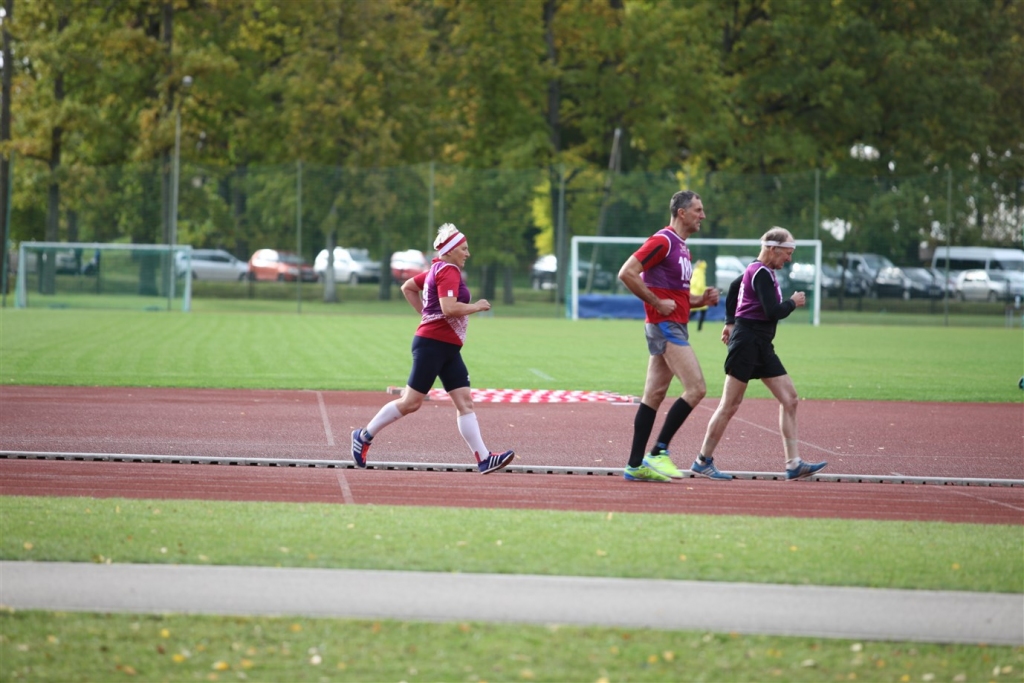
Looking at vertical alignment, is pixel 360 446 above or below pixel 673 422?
below

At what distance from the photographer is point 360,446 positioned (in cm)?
1034

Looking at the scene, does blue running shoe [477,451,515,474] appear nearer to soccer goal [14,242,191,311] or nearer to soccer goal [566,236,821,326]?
soccer goal [566,236,821,326]

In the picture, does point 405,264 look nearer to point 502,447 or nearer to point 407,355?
point 407,355

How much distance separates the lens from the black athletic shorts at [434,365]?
1006 centimetres

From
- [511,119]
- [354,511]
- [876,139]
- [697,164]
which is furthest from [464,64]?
[354,511]

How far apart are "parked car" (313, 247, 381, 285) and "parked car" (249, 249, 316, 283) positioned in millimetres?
448

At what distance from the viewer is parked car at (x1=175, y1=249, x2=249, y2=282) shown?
1748 inches

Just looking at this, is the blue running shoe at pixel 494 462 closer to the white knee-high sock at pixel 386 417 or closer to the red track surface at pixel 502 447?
the red track surface at pixel 502 447

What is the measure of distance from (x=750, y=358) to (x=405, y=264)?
3487 centimetres

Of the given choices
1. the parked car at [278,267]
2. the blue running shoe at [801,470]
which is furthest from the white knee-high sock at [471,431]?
the parked car at [278,267]

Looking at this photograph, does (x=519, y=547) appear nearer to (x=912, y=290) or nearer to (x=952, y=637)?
(x=952, y=637)

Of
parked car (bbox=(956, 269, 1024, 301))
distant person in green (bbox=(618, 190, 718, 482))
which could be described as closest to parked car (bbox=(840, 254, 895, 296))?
parked car (bbox=(956, 269, 1024, 301))

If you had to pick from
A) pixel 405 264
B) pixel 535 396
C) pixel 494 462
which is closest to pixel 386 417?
pixel 494 462

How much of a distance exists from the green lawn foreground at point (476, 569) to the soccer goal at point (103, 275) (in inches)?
1335
